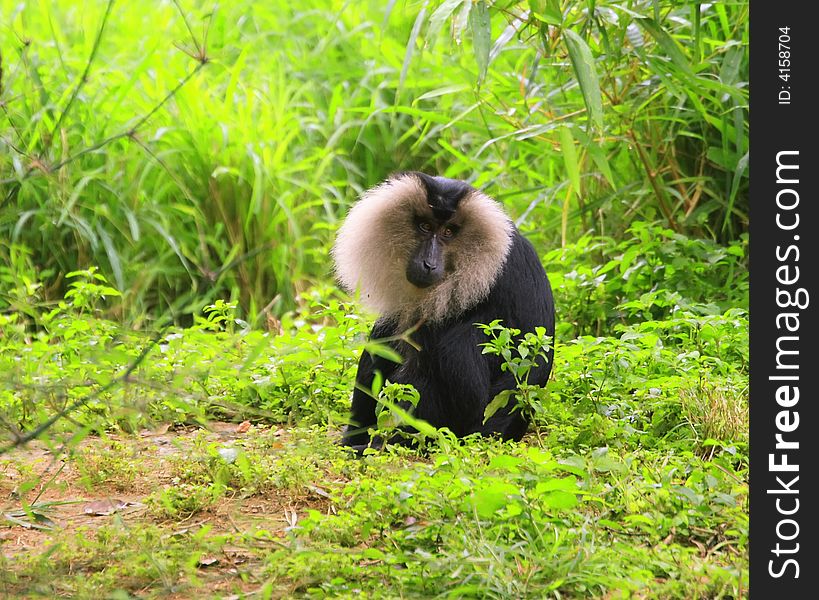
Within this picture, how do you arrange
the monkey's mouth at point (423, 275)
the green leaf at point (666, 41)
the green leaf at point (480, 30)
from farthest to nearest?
the green leaf at point (666, 41) → the monkey's mouth at point (423, 275) → the green leaf at point (480, 30)

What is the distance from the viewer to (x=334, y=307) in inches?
163

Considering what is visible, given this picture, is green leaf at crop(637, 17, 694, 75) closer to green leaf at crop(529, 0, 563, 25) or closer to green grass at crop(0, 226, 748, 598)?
green leaf at crop(529, 0, 563, 25)

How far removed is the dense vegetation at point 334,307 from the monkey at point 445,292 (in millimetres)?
189

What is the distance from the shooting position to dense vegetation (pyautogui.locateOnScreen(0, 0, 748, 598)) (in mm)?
2293

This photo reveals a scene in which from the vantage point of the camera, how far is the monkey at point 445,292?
11.3ft

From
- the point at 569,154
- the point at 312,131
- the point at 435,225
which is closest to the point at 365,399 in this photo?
the point at 435,225

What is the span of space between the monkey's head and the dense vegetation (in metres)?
0.37

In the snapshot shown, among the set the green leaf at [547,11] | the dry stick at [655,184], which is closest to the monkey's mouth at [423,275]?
the green leaf at [547,11]

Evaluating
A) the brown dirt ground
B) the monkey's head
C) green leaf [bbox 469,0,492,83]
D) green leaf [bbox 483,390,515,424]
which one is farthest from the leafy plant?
green leaf [bbox 469,0,492,83]

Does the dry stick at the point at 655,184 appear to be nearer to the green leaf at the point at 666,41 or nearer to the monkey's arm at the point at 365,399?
the green leaf at the point at 666,41

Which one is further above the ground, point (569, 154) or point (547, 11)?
point (547, 11)

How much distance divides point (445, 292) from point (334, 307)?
2.51 feet

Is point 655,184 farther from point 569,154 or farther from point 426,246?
point 426,246

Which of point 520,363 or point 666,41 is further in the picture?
point 666,41
